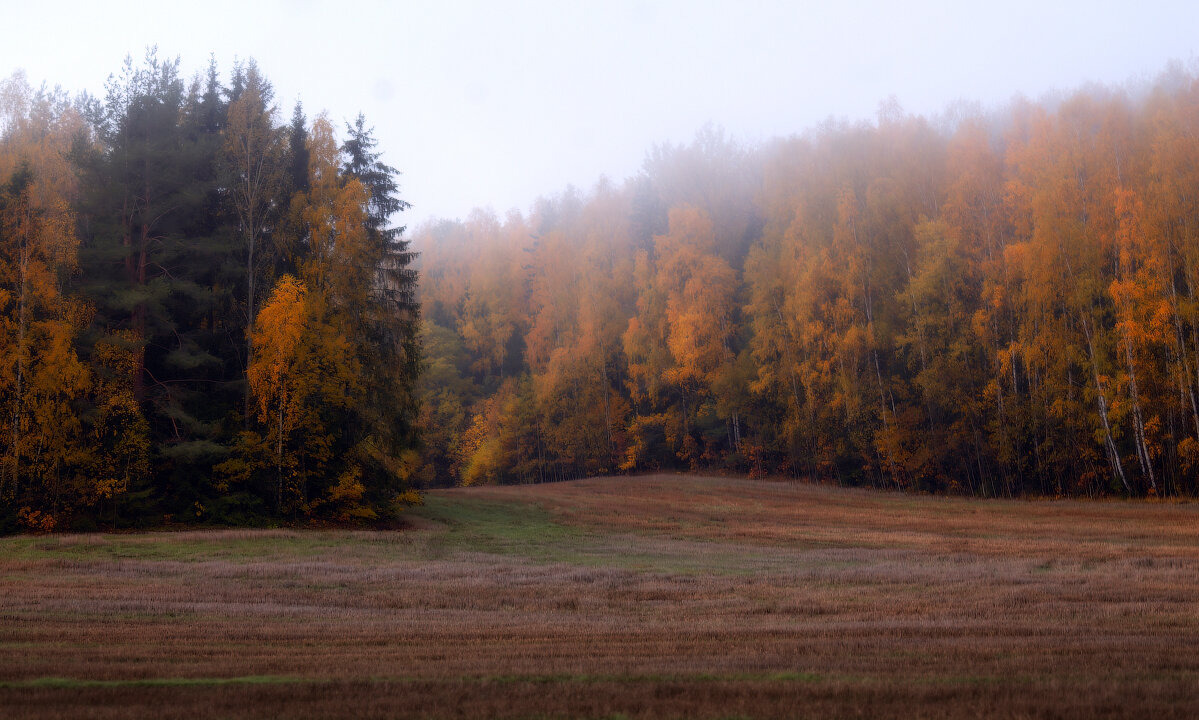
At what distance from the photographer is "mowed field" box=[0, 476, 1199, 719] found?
6227mm

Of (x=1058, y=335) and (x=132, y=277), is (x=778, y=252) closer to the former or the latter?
(x=1058, y=335)

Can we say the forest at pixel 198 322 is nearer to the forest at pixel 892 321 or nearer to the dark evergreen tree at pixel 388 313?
the dark evergreen tree at pixel 388 313

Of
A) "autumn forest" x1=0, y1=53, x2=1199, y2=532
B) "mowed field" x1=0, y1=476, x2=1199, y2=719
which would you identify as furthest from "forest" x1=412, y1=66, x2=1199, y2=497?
"mowed field" x1=0, y1=476, x2=1199, y2=719

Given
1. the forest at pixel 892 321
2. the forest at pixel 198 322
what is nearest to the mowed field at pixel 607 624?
the forest at pixel 198 322

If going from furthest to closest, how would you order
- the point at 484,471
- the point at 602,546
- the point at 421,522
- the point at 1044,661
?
the point at 484,471 < the point at 421,522 < the point at 602,546 < the point at 1044,661

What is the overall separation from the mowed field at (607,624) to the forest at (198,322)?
3.42 meters

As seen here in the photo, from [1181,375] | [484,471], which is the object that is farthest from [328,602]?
[484,471]

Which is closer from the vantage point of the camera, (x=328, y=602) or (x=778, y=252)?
(x=328, y=602)

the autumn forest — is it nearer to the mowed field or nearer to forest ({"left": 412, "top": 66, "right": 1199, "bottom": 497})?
forest ({"left": 412, "top": 66, "right": 1199, "bottom": 497})

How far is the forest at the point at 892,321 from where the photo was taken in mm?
30297

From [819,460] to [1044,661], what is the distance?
3592 centimetres

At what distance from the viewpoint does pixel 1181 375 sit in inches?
1109

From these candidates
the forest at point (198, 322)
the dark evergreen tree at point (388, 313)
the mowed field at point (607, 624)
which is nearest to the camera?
the mowed field at point (607, 624)

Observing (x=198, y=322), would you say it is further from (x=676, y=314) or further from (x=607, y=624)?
(x=676, y=314)
